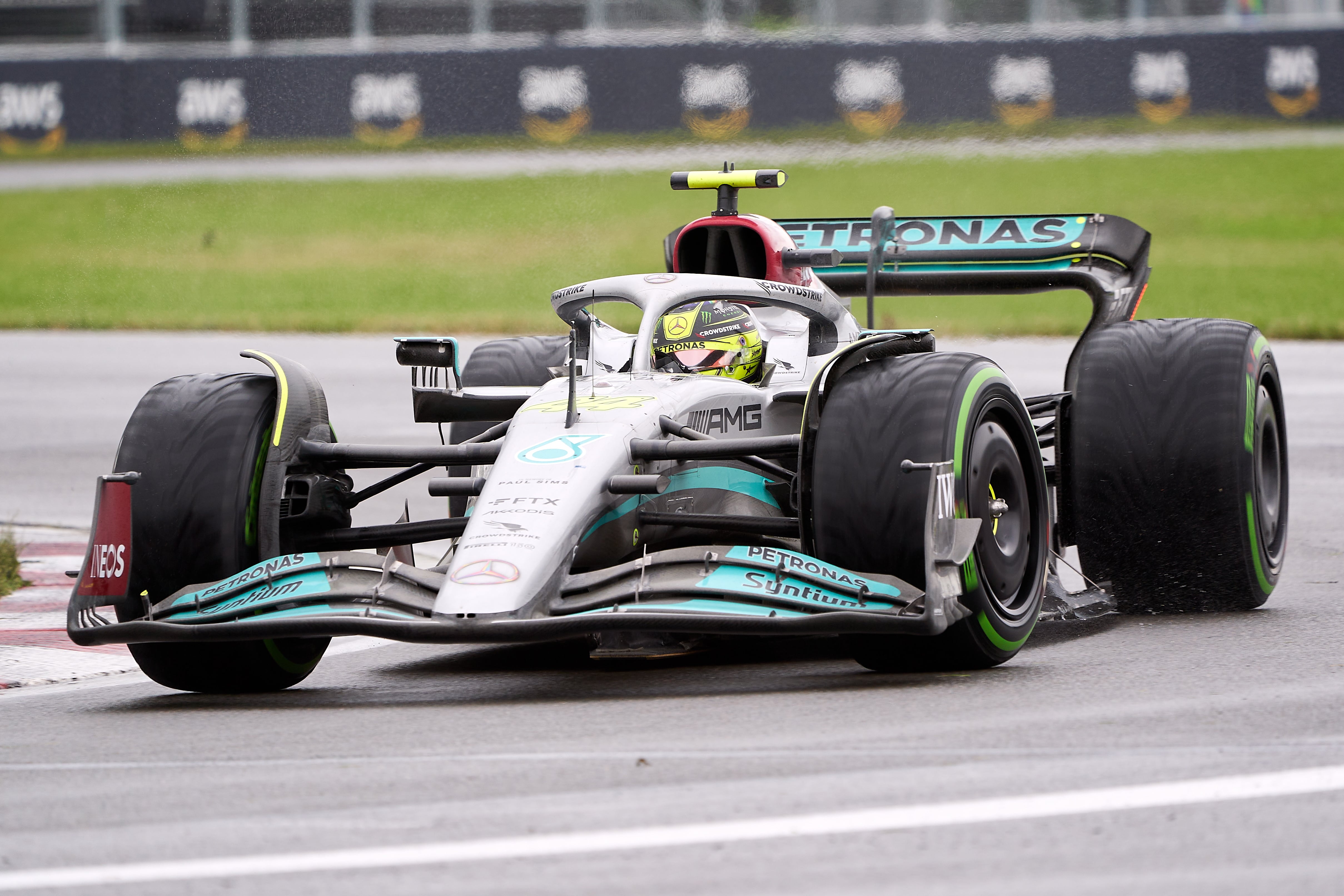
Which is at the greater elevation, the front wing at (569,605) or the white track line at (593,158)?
the white track line at (593,158)

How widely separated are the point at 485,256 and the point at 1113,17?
34.4 feet

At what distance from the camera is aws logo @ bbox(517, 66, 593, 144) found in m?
30.1

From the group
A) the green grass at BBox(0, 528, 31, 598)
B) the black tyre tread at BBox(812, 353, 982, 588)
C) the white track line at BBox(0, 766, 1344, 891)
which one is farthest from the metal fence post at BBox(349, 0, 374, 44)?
the white track line at BBox(0, 766, 1344, 891)

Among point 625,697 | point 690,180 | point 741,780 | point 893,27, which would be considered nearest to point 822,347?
point 690,180

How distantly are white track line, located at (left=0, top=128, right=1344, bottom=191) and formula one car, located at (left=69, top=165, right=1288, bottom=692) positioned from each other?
17.3 m

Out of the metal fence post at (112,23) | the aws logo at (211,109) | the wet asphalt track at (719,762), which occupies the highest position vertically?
the metal fence post at (112,23)

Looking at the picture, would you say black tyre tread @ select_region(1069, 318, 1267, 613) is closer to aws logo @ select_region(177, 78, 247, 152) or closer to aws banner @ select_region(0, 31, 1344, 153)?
aws banner @ select_region(0, 31, 1344, 153)

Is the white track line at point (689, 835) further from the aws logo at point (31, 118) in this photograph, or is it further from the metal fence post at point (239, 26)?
the aws logo at point (31, 118)

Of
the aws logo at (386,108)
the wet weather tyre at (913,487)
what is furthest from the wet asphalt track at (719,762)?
the aws logo at (386,108)

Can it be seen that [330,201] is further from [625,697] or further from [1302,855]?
[1302,855]

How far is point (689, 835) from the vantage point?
13.6ft

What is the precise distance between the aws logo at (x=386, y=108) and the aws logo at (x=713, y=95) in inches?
166

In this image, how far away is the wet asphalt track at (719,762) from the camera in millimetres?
3893

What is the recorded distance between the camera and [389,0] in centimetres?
3167
